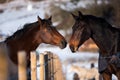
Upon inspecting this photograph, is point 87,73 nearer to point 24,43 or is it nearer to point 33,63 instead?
point 24,43

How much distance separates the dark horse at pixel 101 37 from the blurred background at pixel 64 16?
7.10m

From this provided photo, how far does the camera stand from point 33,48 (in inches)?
292

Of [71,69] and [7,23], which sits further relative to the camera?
[7,23]

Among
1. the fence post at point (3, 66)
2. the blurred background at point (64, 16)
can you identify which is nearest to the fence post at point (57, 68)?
the fence post at point (3, 66)

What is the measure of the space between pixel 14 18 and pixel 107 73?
83.6 ft

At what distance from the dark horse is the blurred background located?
7102 mm

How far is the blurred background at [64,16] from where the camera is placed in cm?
2005

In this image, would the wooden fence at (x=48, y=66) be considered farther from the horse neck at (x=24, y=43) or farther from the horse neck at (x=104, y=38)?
the horse neck at (x=104, y=38)

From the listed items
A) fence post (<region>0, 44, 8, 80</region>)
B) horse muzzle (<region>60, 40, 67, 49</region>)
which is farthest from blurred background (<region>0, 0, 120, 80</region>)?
fence post (<region>0, 44, 8, 80</region>)

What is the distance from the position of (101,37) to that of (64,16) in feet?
64.7

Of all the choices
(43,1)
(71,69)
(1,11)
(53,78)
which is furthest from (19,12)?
(53,78)

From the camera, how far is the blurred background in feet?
65.8

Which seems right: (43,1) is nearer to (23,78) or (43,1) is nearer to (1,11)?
(1,11)

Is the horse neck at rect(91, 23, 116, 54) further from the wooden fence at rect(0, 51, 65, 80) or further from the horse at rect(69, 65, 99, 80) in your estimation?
the horse at rect(69, 65, 99, 80)
